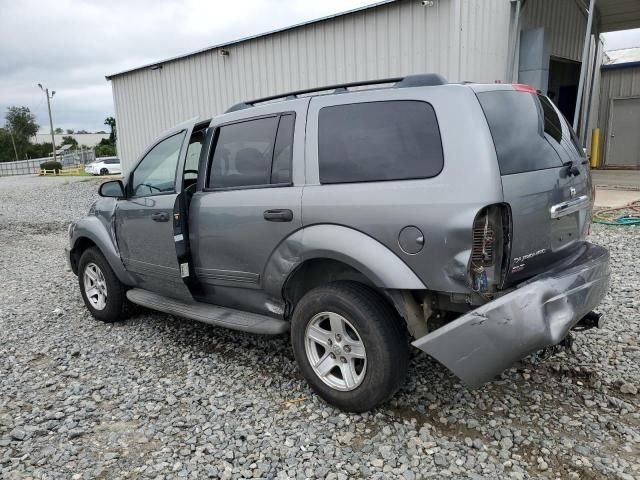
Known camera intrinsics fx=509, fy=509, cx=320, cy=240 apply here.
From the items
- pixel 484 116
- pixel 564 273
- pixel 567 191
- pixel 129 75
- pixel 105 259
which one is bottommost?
pixel 105 259

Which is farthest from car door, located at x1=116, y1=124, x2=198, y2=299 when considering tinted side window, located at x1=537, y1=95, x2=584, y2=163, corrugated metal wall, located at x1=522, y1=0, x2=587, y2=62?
corrugated metal wall, located at x1=522, y1=0, x2=587, y2=62

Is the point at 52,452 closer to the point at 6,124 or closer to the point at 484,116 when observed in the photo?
the point at 484,116

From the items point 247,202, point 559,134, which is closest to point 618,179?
point 559,134

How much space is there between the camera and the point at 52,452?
2830 mm

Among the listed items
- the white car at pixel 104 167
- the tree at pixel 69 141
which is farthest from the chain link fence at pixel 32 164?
the tree at pixel 69 141

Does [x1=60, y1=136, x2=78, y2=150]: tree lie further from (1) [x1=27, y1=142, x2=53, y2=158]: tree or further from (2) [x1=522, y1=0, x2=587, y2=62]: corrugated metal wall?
(2) [x1=522, y1=0, x2=587, y2=62]: corrugated metal wall

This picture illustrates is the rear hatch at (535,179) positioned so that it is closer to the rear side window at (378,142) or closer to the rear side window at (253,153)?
the rear side window at (378,142)

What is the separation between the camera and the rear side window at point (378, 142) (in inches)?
108

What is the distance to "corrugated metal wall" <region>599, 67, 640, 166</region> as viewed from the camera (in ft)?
Answer: 58.5

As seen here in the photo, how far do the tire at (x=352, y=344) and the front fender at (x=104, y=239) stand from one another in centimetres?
216

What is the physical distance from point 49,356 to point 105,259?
989 mm

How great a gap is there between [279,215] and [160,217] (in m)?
1.25

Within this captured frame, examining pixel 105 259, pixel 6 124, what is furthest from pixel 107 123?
pixel 105 259

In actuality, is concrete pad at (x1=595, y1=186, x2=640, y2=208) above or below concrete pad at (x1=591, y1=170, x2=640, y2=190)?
above
